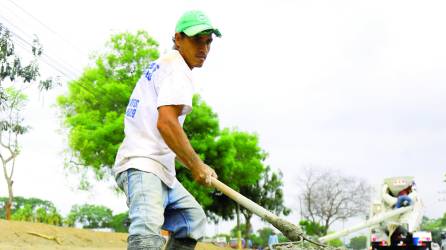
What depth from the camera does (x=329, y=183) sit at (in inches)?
1681

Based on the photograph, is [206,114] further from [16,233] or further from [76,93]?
[16,233]

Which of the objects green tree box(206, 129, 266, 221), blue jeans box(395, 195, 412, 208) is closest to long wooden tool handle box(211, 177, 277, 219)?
blue jeans box(395, 195, 412, 208)

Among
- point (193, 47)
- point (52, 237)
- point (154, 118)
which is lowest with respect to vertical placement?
point (154, 118)

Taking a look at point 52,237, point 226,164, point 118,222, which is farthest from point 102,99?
point 118,222

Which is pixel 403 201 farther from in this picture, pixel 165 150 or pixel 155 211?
pixel 155 211

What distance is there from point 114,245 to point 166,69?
1706cm

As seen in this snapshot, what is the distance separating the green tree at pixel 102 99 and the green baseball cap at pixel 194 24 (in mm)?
25716

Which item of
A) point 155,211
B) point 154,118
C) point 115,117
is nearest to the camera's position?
point 155,211

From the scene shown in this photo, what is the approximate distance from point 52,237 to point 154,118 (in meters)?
15.0

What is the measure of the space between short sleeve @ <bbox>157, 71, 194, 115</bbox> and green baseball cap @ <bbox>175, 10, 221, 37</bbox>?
268 mm

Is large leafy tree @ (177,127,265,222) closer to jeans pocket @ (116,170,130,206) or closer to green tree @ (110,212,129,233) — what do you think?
jeans pocket @ (116,170,130,206)

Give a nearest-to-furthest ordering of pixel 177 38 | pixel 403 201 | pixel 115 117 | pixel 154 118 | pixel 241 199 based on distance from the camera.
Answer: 1. pixel 154 118
2. pixel 177 38
3. pixel 241 199
4. pixel 403 201
5. pixel 115 117

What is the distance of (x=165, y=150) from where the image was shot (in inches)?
131

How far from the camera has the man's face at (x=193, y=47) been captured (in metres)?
3.45
